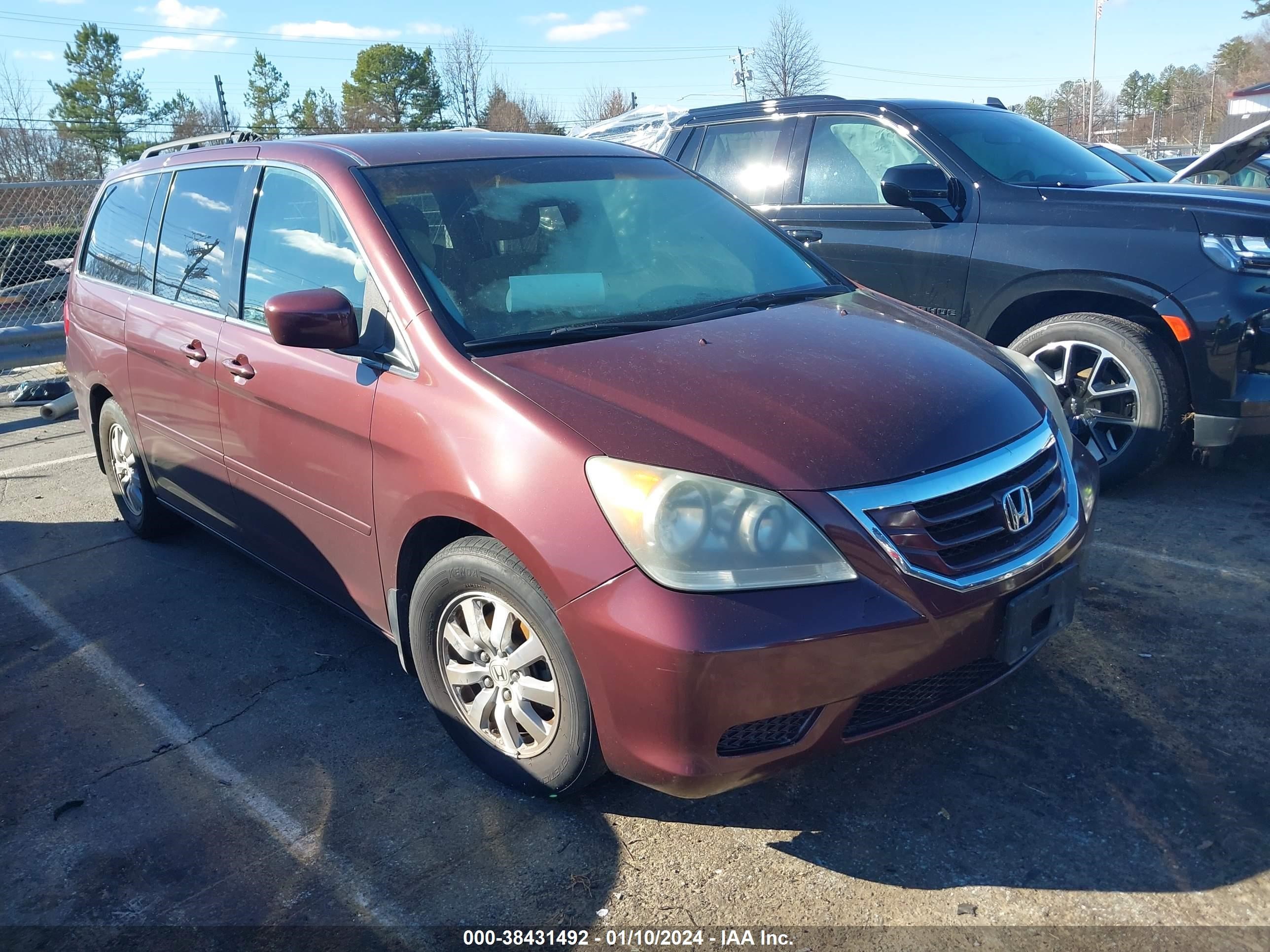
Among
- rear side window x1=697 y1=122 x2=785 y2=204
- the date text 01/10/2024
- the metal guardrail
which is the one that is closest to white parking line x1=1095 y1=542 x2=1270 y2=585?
the date text 01/10/2024

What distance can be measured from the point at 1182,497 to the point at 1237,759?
247 cm

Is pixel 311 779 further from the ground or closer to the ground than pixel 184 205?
closer to the ground

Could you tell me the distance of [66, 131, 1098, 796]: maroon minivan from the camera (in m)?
2.30

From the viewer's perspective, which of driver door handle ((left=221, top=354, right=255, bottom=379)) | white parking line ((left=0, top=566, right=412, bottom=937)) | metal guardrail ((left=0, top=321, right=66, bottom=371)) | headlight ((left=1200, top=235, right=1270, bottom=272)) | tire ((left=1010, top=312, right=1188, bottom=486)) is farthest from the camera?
metal guardrail ((left=0, top=321, right=66, bottom=371))

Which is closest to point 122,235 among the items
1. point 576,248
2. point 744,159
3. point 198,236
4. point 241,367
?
point 198,236

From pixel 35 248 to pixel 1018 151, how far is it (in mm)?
9299

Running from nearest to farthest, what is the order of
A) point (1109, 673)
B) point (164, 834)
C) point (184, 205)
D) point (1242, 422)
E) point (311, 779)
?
point (164, 834) < point (311, 779) < point (1109, 673) < point (184, 205) < point (1242, 422)

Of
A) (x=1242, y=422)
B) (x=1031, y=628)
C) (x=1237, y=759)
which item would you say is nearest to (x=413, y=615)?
(x=1031, y=628)

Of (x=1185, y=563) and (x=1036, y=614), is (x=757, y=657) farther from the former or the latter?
(x=1185, y=563)

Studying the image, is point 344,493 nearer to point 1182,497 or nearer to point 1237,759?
point 1237,759

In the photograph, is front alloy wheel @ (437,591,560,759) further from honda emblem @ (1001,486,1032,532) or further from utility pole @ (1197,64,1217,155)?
utility pole @ (1197,64,1217,155)

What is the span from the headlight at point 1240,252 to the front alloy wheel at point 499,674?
3818mm

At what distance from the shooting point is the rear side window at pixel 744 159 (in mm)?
6312

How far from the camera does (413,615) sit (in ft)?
9.64
